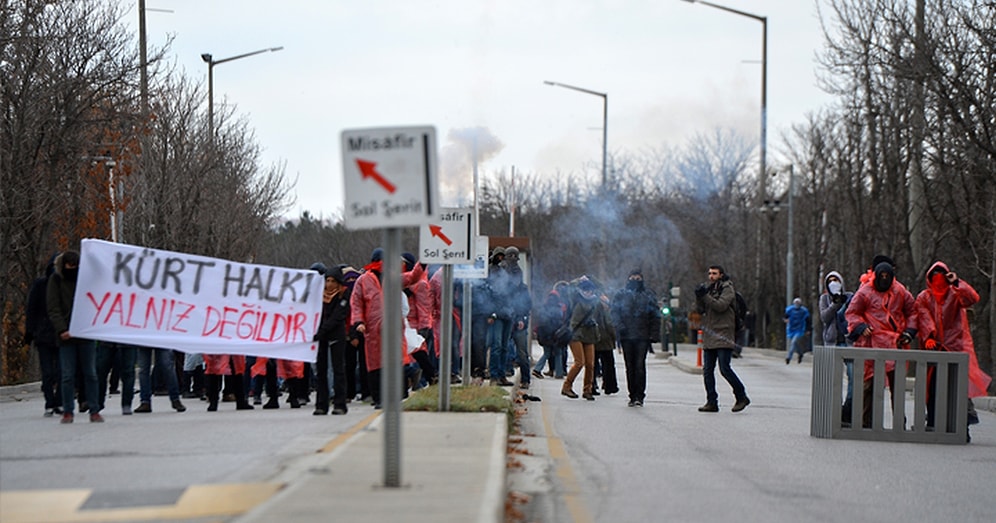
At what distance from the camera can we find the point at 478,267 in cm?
1942

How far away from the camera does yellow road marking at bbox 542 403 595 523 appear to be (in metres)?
9.44

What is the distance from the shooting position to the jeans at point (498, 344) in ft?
68.9

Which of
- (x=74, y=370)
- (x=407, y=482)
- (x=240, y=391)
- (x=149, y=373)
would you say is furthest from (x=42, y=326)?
(x=407, y=482)

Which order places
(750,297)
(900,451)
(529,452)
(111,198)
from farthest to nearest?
1. (750,297)
2. (111,198)
3. (900,451)
4. (529,452)

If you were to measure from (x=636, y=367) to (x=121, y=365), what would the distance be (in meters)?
6.76

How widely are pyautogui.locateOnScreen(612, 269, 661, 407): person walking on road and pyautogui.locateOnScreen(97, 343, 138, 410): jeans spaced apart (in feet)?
21.3

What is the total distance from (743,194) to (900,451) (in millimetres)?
50514

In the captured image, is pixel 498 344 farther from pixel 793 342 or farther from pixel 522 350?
pixel 793 342

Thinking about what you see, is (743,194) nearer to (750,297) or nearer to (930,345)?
(750,297)

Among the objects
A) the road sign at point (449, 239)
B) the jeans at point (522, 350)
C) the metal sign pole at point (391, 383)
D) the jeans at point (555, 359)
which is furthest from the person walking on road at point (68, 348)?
the jeans at point (555, 359)

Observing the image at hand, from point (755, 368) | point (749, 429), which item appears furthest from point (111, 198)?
point (749, 429)

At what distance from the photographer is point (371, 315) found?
1702 cm

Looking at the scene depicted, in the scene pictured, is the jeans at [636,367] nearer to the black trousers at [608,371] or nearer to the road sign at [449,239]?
the black trousers at [608,371]

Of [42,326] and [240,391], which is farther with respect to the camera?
[240,391]
